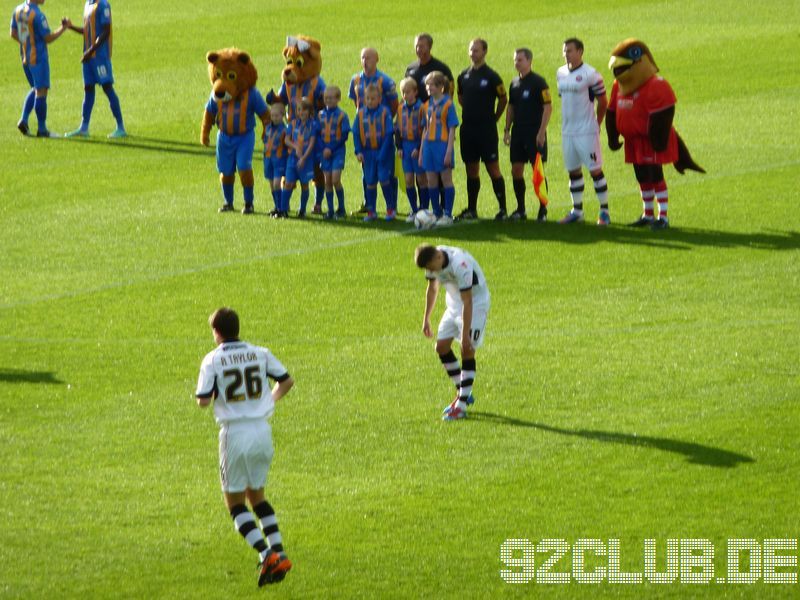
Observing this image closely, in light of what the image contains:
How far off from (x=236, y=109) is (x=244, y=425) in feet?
36.1

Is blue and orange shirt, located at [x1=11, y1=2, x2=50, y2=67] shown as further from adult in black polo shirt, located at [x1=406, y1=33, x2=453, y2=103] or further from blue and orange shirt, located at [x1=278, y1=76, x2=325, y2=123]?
adult in black polo shirt, located at [x1=406, y1=33, x2=453, y2=103]

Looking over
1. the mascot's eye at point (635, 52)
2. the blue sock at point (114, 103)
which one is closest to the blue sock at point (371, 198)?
the mascot's eye at point (635, 52)

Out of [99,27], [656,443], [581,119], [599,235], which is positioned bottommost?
[656,443]

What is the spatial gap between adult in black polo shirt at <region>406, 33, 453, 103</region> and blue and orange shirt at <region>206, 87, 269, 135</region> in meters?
2.03

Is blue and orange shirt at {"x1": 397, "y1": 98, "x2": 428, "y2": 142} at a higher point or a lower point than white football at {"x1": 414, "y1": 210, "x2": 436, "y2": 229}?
higher

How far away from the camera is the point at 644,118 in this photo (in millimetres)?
19266

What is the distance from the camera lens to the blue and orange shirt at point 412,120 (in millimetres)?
19641

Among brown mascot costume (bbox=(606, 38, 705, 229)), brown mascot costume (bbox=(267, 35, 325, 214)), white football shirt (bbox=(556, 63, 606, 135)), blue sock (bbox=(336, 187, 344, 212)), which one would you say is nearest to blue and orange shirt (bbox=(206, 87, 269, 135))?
brown mascot costume (bbox=(267, 35, 325, 214))

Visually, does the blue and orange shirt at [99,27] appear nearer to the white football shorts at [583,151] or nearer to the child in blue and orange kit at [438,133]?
the child in blue and orange kit at [438,133]

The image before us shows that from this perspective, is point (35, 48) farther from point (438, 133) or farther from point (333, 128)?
point (438, 133)

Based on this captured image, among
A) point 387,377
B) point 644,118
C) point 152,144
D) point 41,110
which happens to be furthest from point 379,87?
point 41,110

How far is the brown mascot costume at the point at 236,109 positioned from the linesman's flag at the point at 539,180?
365 cm

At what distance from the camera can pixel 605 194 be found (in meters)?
19.8

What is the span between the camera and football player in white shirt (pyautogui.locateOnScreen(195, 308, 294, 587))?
10.4 m
